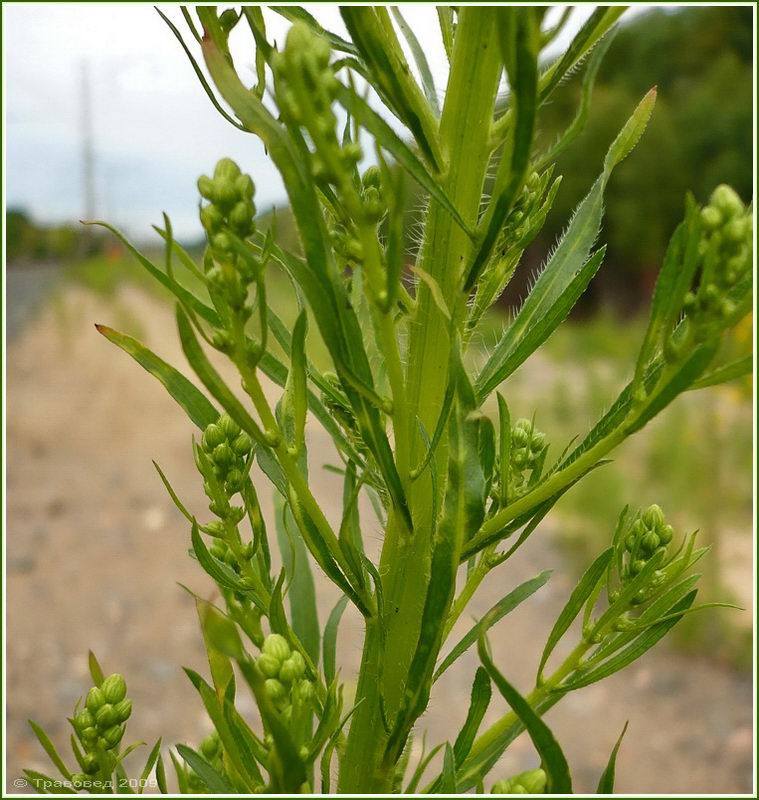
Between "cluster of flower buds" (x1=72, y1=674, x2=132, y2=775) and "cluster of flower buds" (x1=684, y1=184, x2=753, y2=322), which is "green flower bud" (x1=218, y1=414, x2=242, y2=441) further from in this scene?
"cluster of flower buds" (x1=684, y1=184, x2=753, y2=322)

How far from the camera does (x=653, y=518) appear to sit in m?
0.62

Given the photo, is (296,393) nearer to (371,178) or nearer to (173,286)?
(173,286)

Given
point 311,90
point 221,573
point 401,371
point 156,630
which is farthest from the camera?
point 156,630

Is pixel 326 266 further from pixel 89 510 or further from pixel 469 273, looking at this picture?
pixel 89 510

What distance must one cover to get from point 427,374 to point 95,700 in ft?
1.24

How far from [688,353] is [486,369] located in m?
0.18

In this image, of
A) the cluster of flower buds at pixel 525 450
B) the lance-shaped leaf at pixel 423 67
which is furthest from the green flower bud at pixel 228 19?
the cluster of flower buds at pixel 525 450

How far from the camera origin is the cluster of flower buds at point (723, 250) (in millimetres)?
418

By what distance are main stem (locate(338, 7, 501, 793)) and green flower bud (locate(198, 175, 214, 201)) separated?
0.17 m

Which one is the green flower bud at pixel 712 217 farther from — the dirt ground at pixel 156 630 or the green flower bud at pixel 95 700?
the dirt ground at pixel 156 630

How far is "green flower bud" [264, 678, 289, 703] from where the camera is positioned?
47 centimetres

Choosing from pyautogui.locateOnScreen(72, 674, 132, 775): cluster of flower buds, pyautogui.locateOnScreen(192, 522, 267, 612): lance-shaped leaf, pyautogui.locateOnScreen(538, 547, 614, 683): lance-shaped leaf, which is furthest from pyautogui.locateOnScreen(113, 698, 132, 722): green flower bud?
pyautogui.locateOnScreen(538, 547, 614, 683): lance-shaped leaf

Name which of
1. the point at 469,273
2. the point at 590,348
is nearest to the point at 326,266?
the point at 469,273

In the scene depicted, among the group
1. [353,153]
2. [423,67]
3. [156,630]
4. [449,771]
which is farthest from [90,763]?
[156,630]
